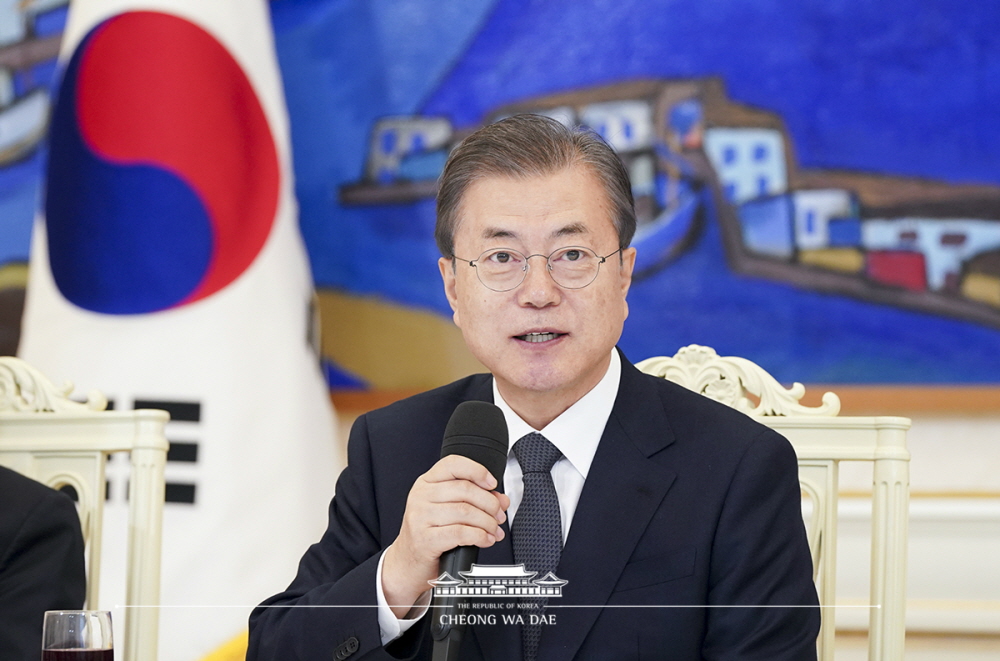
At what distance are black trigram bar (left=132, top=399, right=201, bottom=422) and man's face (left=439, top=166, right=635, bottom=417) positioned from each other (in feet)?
4.11

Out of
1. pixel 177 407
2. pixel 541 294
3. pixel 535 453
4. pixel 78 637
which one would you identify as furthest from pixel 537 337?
pixel 177 407

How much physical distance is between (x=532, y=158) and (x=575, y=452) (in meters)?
0.44

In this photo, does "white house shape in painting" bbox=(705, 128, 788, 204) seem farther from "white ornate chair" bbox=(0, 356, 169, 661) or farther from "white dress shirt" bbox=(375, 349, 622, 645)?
"white ornate chair" bbox=(0, 356, 169, 661)

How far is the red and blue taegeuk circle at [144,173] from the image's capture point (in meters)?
2.50

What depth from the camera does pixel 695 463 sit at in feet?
4.86

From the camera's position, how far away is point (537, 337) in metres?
1.42

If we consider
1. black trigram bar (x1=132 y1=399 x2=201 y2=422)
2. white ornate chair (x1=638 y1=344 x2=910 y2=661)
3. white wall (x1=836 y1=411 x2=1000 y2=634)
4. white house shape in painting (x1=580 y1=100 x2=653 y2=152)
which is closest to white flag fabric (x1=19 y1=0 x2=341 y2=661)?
black trigram bar (x1=132 y1=399 x2=201 y2=422)

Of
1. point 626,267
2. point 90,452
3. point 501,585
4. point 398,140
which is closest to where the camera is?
point 501,585

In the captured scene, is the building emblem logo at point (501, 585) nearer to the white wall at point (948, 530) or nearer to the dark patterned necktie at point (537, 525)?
the dark patterned necktie at point (537, 525)

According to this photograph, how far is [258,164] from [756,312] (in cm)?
138

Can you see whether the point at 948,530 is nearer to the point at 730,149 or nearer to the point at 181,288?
the point at 730,149

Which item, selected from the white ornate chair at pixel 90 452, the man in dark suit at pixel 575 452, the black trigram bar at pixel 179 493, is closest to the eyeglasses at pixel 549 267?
the man in dark suit at pixel 575 452

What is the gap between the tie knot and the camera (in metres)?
1.45

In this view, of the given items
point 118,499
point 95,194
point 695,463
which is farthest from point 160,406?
point 695,463
